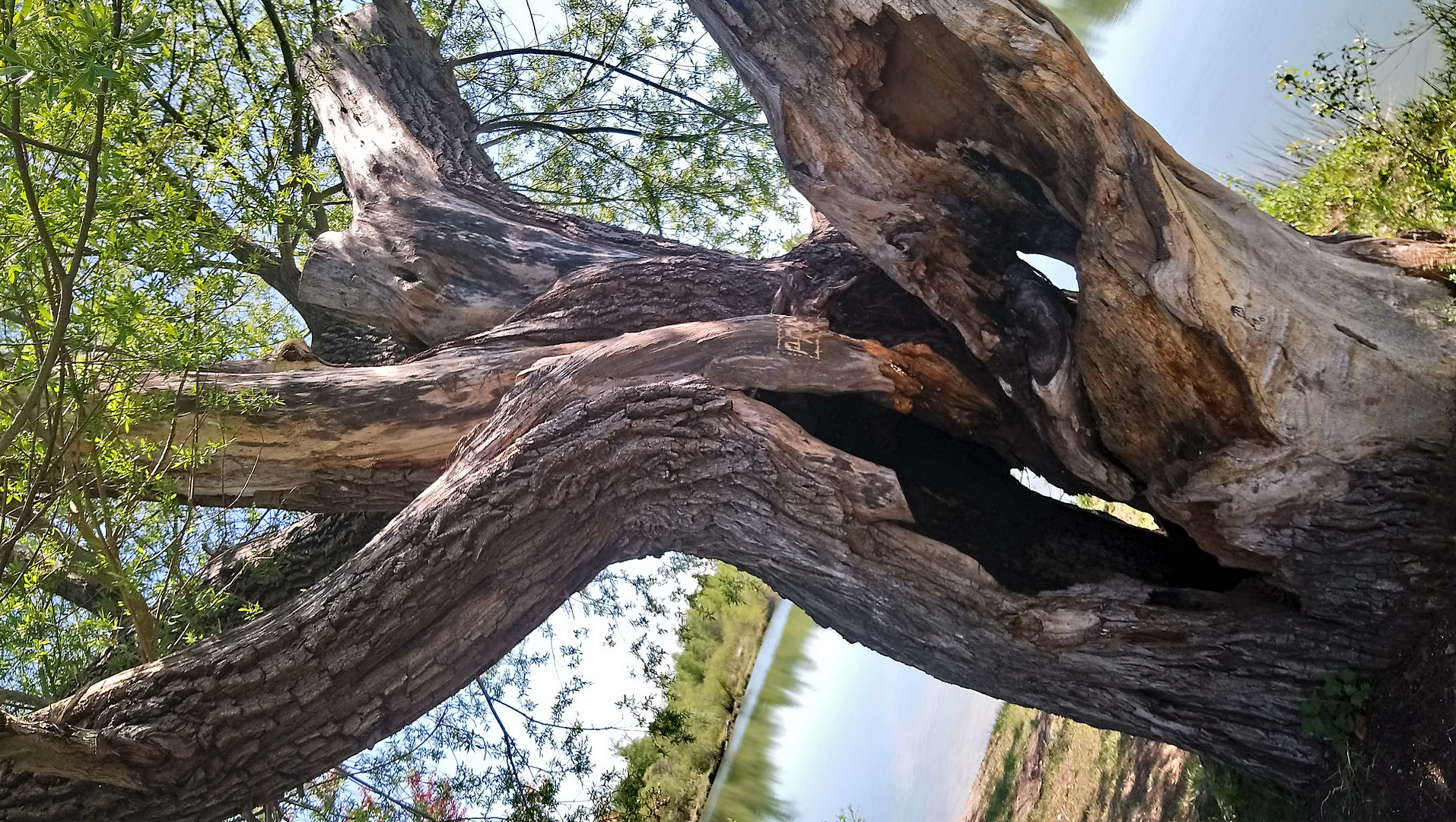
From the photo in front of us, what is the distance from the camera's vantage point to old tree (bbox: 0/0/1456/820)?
88.2 inches

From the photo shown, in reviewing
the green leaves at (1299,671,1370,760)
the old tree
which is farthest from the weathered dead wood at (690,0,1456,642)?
the green leaves at (1299,671,1370,760)

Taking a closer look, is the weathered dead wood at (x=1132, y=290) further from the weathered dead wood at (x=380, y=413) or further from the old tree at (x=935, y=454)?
the weathered dead wood at (x=380, y=413)

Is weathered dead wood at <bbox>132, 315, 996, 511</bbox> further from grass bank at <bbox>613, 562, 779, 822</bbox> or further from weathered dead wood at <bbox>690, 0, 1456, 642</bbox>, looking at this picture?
grass bank at <bbox>613, 562, 779, 822</bbox>

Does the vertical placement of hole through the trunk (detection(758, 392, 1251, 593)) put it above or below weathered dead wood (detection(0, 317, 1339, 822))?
above

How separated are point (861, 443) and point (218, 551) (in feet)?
8.01

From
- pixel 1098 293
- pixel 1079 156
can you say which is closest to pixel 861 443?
pixel 1098 293

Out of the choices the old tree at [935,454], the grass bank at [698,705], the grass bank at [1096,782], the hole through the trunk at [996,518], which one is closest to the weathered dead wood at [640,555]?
the old tree at [935,454]

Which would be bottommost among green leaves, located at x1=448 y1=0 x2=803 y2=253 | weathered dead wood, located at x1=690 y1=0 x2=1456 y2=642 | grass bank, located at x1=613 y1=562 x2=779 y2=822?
grass bank, located at x1=613 y1=562 x2=779 y2=822

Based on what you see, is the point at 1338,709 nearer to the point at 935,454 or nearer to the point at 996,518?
the point at 996,518

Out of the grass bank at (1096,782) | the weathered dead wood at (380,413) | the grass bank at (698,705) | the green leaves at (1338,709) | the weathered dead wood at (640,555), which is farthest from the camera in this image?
the grass bank at (698,705)

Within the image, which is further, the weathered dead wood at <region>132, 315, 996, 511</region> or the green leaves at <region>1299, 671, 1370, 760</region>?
the weathered dead wood at <region>132, 315, 996, 511</region>

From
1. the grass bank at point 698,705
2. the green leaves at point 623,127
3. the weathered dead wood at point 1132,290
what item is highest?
the green leaves at point 623,127

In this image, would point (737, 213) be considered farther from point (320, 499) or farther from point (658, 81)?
point (320, 499)

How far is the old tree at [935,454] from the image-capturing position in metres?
2.24
